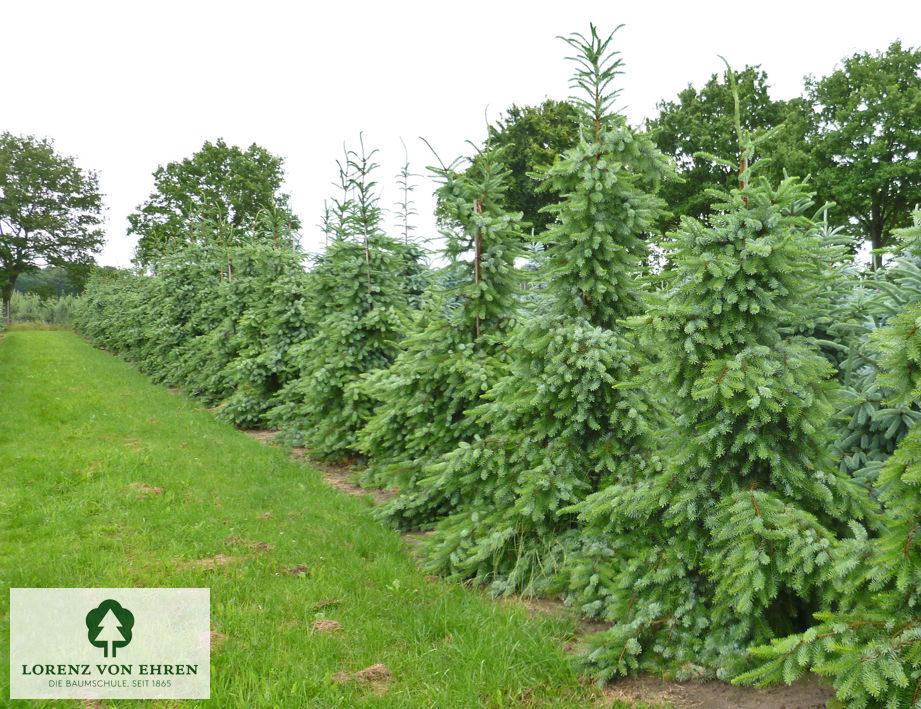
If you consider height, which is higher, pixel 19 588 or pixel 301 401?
pixel 301 401

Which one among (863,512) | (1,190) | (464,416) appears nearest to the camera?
(863,512)

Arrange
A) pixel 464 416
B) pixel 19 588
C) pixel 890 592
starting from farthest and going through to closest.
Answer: pixel 464 416 < pixel 19 588 < pixel 890 592

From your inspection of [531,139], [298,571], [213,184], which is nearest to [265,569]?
[298,571]

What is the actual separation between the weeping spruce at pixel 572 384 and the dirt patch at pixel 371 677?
1.27m

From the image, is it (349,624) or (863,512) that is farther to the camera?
(349,624)

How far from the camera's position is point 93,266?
4688cm

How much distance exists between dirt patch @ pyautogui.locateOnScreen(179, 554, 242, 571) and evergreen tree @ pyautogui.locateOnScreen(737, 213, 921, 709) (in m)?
3.97

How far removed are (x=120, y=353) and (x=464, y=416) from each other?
22.4 m

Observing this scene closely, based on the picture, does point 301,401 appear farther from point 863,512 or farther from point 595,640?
point 863,512

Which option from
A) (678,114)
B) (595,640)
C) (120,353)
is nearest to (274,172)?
(120,353)

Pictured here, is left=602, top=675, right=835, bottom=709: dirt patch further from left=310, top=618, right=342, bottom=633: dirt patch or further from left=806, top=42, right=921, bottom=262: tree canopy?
left=806, top=42, right=921, bottom=262: tree canopy

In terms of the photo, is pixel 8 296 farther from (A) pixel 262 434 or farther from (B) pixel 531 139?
(A) pixel 262 434

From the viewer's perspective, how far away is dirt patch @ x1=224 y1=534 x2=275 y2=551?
521 centimetres

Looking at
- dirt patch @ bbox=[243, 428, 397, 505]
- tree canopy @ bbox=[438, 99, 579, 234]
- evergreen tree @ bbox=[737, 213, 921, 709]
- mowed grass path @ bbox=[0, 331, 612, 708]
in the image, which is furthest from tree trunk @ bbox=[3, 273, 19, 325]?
evergreen tree @ bbox=[737, 213, 921, 709]
